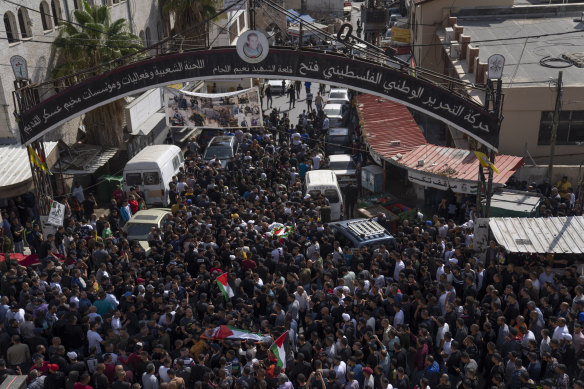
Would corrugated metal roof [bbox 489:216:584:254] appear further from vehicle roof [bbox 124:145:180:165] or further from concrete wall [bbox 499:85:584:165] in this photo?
vehicle roof [bbox 124:145:180:165]

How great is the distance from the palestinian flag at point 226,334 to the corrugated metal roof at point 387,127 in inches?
476

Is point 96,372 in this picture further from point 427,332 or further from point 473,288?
point 473,288

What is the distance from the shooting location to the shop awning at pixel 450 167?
19438mm

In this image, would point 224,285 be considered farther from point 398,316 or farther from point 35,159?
point 35,159

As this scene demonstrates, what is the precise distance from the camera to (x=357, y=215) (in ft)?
70.5

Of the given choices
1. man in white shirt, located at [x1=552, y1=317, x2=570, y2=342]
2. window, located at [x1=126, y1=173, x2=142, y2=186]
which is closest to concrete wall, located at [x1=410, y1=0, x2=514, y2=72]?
window, located at [x1=126, y1=173, x2=142, y2=186]

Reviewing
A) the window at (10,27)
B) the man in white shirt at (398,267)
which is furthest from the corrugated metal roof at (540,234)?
the window at (10,27)

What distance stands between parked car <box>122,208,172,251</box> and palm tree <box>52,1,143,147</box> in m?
7.51

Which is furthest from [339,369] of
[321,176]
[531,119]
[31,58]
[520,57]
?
[520,57]

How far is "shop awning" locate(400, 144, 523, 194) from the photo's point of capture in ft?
63.8

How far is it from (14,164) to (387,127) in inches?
560

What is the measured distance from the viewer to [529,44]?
94.0ft

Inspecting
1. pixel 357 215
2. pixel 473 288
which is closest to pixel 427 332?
pixel 473 288

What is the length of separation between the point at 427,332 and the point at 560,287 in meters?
3.25
